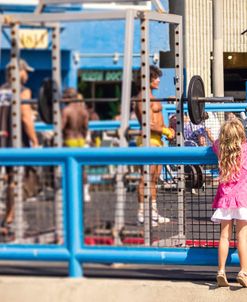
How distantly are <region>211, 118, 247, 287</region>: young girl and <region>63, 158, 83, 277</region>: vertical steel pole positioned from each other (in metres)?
0.98

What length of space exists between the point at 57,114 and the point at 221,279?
5.71 ft

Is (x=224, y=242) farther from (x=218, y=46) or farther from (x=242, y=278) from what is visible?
(x=218, y=46)

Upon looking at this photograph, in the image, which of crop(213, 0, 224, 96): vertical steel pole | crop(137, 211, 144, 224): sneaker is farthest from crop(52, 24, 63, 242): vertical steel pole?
crop(213, 0, 224, 96): vertical steel pole

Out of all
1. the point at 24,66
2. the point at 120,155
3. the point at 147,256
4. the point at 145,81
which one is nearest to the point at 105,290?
the point at 147,256

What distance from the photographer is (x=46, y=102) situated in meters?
7.55

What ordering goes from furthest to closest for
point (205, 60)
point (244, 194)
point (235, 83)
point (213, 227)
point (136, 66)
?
point (235, 83) < point (205, 60) < point (136, 66) < point (213, 227) < point (244, 194)

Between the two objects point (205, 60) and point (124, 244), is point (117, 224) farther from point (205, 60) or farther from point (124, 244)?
point (205, 60)

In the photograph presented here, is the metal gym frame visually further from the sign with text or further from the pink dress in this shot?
the pink dress

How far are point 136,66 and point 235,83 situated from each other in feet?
8.76

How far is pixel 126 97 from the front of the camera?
7941mm

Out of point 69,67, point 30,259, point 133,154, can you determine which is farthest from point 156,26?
point 30,259

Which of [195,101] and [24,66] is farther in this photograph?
[195,101]

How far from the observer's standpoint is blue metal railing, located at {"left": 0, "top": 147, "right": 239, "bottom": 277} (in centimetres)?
722

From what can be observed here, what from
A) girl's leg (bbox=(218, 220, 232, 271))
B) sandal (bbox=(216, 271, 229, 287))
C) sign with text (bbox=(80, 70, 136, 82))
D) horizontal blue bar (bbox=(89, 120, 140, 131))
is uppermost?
sign with text (bbox=(80, 70, 136, 82))
